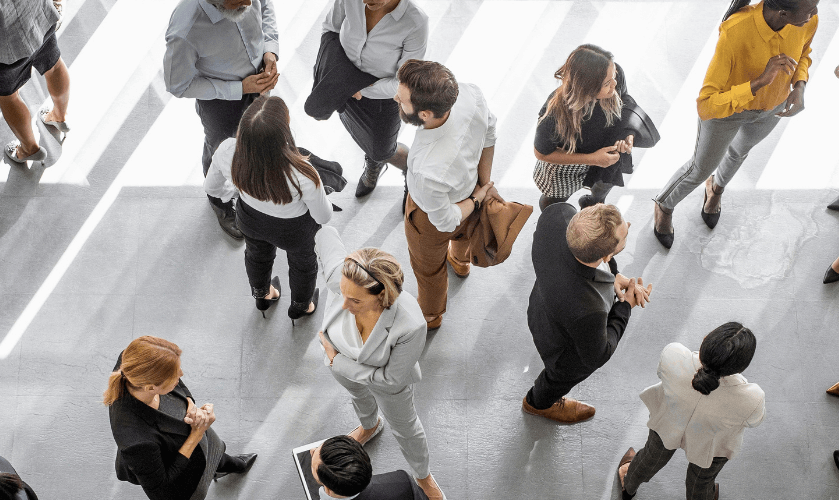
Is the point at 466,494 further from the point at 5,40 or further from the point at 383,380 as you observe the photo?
the point at 5,40

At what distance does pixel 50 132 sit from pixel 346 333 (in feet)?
10.4

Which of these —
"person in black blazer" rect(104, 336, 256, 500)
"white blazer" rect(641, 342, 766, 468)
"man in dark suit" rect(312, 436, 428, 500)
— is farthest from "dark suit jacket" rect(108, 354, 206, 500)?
"white blazer" rect(641, 342, 766, 468)

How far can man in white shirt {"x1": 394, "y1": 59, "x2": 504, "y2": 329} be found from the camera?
3.30 m

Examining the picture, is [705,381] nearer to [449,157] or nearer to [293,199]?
[449,157]

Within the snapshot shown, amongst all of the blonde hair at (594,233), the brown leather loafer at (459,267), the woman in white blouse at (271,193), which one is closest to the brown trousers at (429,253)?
the brown leather loafer at (459,267)

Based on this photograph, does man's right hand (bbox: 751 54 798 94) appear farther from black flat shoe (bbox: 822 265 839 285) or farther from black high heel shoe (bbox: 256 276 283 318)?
black high heel shoe (bbox: 256 276 283 318)

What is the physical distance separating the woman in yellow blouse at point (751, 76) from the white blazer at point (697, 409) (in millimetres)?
1540

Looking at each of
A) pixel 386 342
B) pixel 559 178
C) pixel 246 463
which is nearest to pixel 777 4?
pixel 559 178

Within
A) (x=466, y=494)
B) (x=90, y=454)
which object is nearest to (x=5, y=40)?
(x=90, y=454)

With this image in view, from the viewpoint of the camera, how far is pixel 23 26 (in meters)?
4.28

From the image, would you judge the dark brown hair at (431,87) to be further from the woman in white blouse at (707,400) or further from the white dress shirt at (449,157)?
the woman in white blouse at (707,400)

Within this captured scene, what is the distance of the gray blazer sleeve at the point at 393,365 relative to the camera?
323cm

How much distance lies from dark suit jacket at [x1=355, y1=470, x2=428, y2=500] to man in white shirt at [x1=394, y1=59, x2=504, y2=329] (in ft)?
4.00

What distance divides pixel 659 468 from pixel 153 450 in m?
2.39
